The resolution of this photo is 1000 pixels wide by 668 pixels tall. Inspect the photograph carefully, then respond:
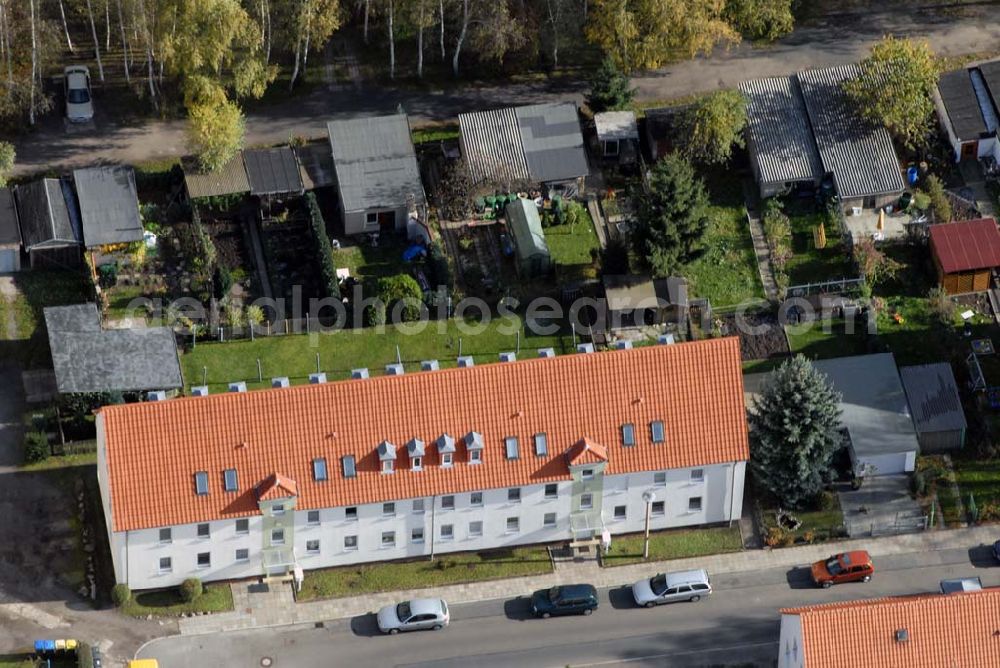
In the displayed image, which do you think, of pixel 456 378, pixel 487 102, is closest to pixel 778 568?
pixel 456 378

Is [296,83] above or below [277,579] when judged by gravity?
above

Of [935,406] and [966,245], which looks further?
[966,245]

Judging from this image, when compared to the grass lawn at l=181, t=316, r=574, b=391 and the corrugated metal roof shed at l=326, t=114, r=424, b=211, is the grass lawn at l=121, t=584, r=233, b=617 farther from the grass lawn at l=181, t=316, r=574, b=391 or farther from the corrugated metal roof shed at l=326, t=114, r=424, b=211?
the corrugated metal roof shed at l=326, t=114, r=424, b=211

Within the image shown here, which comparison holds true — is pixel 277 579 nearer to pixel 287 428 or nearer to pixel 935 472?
pixel 287 428

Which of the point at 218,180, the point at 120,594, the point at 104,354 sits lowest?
the point at 120,594

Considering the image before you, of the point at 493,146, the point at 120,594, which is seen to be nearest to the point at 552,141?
the point at 493,146

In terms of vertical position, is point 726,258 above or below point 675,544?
above

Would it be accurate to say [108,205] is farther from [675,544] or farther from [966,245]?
[966,245]

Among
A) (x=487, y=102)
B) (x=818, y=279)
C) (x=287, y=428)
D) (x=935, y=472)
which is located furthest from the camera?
(x=487, y=102)
